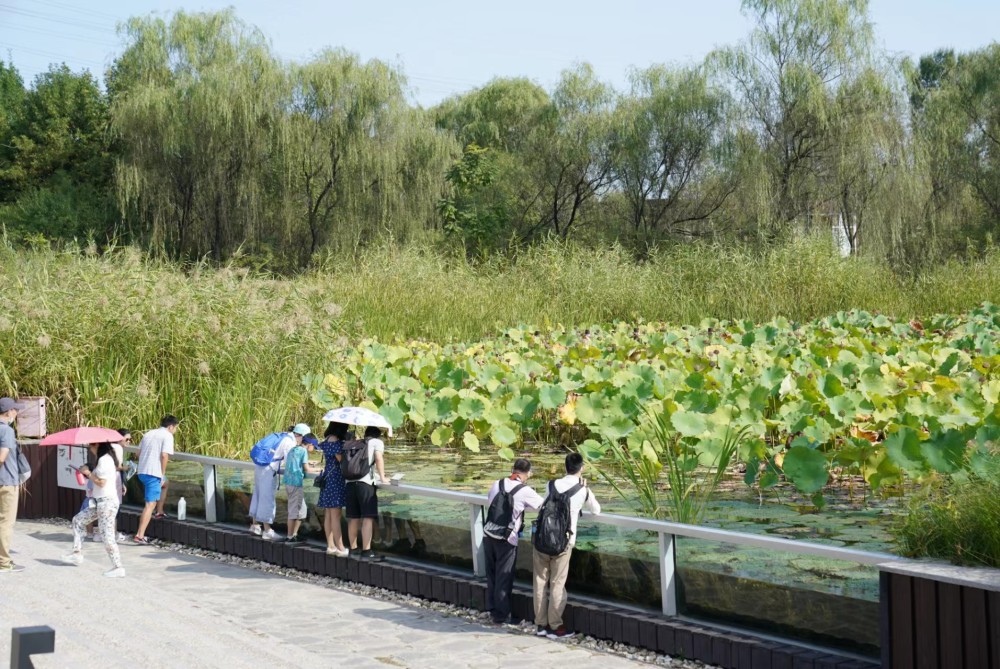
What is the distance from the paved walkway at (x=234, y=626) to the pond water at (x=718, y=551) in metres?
0.54

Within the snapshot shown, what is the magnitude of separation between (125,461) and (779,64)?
22.4 meters

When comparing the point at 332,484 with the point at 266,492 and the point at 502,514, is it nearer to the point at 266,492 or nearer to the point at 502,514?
the point at 266,492

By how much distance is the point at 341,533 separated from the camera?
8977 millimetres

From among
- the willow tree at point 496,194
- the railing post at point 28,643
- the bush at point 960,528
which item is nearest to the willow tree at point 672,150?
the willow tree at point 496,194

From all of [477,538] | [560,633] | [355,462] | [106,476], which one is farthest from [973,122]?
→ [560,633]

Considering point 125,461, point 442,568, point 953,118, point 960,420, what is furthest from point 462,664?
point 953,118

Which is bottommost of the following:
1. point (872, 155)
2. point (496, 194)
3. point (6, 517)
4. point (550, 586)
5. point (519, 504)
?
point (550, 586)

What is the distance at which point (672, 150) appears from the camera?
34.0 metres

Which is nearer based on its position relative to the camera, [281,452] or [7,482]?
[7,482]

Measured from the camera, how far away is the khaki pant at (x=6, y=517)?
29.2 ft

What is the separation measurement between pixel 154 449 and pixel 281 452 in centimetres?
159

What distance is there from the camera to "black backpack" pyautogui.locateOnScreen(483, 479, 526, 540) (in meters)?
7.33

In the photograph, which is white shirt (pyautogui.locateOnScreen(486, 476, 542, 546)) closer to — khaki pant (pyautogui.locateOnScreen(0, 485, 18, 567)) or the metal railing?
the metal railing

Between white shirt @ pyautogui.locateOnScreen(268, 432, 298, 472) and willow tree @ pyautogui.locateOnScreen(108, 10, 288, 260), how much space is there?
22.6m
